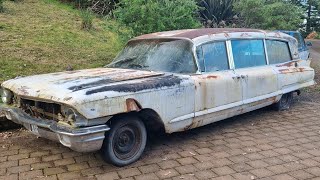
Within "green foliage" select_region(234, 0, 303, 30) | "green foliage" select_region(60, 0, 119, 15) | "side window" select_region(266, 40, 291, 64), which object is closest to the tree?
"green foliage" select_region(234, 0, 303, 30)

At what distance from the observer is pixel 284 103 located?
7055 millimetres

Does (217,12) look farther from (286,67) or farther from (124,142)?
(124,142)

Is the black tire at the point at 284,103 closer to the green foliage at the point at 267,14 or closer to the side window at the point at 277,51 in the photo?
the side window at the point at 277,51

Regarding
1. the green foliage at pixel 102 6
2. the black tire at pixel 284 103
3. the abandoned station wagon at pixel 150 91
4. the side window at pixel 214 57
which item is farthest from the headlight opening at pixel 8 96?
the green foliage at pixel 102 6

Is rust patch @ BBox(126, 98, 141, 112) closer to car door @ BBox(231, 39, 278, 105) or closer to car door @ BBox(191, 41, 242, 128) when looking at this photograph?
car door @ BBox(191, 41, 242, 128)

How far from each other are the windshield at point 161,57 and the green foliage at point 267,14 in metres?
9.33

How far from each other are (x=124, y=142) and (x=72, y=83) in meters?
0.90

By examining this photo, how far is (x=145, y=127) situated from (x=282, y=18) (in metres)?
11.0

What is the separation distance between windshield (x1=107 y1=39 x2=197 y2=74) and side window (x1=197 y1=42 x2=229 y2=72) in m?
0.20

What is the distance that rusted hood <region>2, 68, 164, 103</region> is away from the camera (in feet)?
12.8

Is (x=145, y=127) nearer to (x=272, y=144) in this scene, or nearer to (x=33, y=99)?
(x=33, y=99)

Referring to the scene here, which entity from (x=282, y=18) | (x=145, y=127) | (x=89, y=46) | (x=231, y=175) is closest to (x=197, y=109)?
(x=145, y=127)

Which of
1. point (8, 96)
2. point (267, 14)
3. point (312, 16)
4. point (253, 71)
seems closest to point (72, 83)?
point (8, 96)

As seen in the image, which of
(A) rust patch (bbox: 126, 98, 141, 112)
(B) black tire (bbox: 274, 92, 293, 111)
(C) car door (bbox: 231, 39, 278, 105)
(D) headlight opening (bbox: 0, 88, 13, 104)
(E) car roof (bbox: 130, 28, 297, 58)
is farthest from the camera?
(B) black tire (bbox: 274, 92, 293, 111)
